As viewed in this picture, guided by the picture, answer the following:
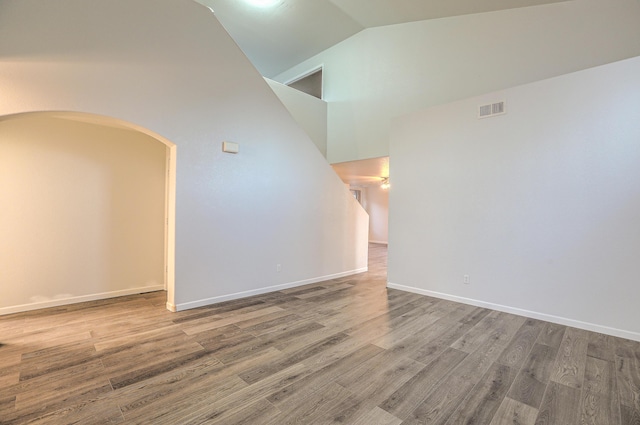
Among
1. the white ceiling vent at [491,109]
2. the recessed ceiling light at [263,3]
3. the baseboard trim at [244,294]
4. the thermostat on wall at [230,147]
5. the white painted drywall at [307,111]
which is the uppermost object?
the recessed ceiling light at [263,3]

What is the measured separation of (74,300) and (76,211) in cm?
121

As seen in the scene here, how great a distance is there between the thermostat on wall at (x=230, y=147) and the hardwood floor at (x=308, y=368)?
6.99ft

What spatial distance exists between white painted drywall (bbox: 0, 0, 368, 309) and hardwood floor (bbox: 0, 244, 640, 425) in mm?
932

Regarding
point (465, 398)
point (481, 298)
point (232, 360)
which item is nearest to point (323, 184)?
point (481, 298)

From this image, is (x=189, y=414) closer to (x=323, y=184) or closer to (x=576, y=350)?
(x=576, y=350)

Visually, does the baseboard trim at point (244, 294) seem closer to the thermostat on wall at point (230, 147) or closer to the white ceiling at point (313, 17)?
the thermostat on wall at point (230, 147)

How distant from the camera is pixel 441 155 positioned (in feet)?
14.1

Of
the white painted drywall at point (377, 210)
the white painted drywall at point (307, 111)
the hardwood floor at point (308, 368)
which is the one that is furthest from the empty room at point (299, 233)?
the white painted drywall at point (377, 210)

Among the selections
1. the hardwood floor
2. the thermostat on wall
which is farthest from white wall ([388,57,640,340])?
the thermostat on wall

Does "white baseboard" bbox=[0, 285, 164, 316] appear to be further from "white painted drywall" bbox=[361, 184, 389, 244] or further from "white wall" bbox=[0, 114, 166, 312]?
"white painted drywall" bbox=[361, 184, 389, 244]

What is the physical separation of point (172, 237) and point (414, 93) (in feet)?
17.9

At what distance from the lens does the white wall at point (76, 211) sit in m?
3.49

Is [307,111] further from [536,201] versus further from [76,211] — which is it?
[536,201]

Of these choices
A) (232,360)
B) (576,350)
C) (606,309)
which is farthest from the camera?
(606,309)
